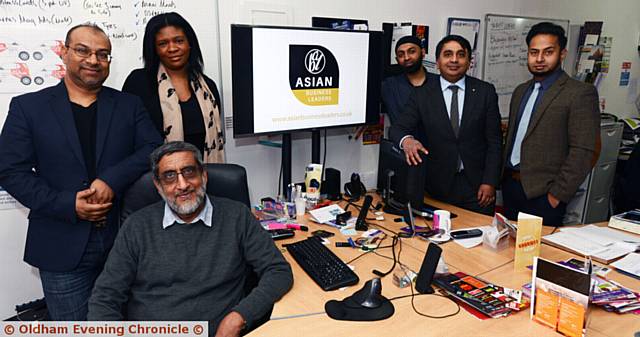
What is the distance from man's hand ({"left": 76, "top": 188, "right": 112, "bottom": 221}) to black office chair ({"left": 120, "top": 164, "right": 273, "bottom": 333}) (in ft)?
0.28

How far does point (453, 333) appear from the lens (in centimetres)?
132

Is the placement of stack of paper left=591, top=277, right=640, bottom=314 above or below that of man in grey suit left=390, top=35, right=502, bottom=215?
below

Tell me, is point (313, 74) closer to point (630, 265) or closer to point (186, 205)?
point (186, 205)

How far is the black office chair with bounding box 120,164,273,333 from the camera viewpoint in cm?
178

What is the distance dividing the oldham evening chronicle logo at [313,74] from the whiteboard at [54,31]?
60 centimetres

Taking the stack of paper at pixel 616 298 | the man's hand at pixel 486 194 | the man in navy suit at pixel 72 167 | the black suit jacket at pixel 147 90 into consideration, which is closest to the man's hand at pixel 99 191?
the man in navy suit at pixel 72 167

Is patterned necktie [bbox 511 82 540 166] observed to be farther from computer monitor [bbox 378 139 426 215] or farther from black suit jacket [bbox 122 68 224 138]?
black suit jacket [bbox 122 68 224 138]

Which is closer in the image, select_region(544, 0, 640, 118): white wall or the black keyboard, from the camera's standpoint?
the black keyboard

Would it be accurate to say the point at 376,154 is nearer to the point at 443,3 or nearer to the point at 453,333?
the point at 443,3

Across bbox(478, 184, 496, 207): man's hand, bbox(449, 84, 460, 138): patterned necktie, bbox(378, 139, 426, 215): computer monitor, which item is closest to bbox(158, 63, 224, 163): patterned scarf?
bbox(378, 139, 426, 215): computer monitor

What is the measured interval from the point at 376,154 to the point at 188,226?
6.32 feet

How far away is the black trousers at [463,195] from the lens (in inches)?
102

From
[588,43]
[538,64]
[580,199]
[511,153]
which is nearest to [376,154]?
[511,153]

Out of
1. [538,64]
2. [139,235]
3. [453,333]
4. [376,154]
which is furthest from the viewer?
[376,154]
